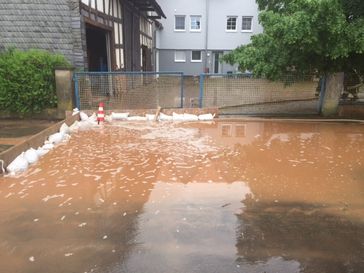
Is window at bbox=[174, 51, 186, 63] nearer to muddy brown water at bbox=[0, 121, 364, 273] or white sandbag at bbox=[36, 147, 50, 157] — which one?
muddy brown water at bbox=[0, 121, 364, 273]

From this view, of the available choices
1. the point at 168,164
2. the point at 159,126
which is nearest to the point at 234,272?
the point at 168,164

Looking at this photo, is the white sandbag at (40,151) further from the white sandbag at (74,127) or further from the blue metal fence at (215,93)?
the blue metal fence at (215,93)

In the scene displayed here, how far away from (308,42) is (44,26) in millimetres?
7235

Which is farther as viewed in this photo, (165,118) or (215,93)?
(215,93)

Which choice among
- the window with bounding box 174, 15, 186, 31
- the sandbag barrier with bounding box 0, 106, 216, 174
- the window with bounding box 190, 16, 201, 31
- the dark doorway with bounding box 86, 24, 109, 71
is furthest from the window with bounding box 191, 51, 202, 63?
the sandbag barrier with bounding box 0, 106, 216, 174

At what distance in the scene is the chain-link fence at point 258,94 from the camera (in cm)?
991

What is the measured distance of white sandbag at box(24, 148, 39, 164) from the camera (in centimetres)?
549

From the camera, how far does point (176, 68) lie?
27312 millimetres

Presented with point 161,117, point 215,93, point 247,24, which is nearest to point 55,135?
point 161,117

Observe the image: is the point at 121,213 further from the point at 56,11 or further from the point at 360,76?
the point at 360,76

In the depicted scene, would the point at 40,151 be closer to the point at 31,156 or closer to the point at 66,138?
the point at 31,156

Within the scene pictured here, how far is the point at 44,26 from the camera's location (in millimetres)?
9648

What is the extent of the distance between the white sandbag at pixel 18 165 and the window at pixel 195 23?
75.5 ft

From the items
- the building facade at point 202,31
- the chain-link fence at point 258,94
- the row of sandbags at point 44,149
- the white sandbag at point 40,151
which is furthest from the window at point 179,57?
the white sandbag at point 40,151
